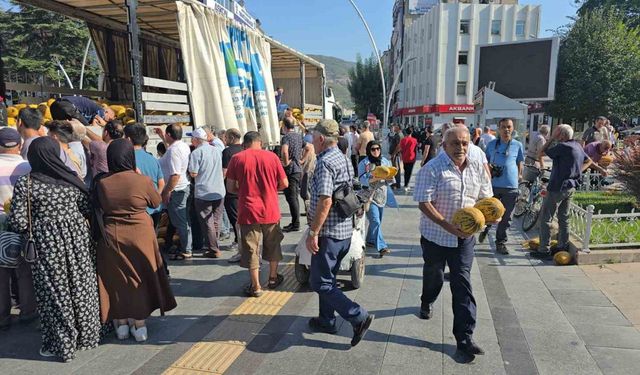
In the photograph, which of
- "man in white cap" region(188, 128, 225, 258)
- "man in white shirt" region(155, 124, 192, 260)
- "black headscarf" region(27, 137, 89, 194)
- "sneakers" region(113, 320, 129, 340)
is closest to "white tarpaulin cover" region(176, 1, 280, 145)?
"man in white cap" region(188, 128, 225, 258)

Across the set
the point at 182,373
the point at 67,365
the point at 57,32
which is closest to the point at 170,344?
the point at 182,373

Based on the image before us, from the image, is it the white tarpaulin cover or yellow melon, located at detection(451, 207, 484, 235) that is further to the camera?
the white tarpaulin cover

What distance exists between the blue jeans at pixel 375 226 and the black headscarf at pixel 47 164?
11.9ft

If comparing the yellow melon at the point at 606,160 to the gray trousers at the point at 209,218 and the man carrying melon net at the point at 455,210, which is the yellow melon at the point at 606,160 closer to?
the man carrying melon net at the point at 455,210

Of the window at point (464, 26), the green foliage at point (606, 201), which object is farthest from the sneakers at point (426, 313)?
the window at point (464, 26)

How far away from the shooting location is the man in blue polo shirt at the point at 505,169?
19.5ft

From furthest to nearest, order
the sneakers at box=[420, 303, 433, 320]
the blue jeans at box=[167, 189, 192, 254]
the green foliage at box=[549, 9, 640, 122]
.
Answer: the green foliage at box=[549, 9, 640, 122] → the blue jeans at box=[167, 189, 192, 254] → the sneakers at box=[420, 303, 433, 320]

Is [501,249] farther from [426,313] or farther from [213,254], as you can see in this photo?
[213,254]

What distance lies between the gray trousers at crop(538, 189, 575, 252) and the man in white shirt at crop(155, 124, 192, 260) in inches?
186

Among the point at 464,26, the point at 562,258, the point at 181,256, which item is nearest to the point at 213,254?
the point at 181,256

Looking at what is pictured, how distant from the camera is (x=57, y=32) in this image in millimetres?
28406

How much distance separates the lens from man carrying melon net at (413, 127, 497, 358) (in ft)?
10.9

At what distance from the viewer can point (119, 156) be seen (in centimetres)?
335

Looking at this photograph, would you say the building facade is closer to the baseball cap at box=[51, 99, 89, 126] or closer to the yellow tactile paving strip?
the baseball cap at box=[51, 99, 89, 126]
